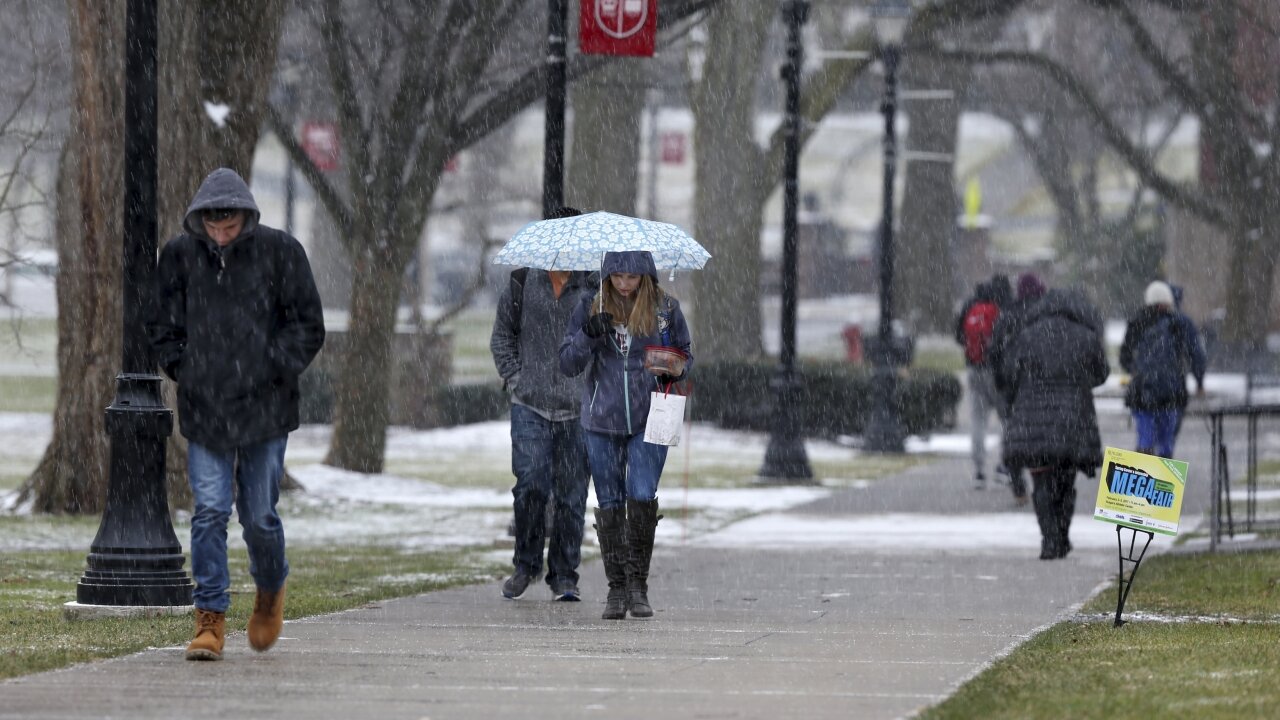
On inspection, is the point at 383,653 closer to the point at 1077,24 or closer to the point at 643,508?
the point at 643,508

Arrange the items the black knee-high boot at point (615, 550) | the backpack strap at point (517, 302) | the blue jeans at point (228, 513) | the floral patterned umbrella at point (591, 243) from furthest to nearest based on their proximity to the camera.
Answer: the backpack strap at point (517, 302) < the floral patterned umbrella at point (591, 243) < the black knee-high boot at point (615, 550) < the blue jeans at point (228, 513)

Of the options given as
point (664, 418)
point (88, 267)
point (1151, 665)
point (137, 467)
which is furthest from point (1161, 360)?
point (137, 467)

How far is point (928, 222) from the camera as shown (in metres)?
48.7

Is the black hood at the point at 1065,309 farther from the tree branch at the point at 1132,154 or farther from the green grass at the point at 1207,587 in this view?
the tree branch at the point at 1132,154

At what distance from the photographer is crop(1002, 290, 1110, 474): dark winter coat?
14.2 meters

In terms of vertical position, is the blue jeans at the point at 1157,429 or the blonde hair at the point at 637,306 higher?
the blonde hair at the point at 637,306

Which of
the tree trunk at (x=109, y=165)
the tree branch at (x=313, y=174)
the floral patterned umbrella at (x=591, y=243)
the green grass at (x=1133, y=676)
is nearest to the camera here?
the green grass at (x=1133, y=676)

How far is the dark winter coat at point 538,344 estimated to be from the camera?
1133 centimetres

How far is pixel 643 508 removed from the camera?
1067cm

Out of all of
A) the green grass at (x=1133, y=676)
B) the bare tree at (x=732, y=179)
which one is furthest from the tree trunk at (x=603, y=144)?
the green grass at (x=1133, y=676)

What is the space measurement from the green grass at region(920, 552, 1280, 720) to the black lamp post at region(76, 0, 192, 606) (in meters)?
3.91

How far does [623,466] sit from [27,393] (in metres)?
28.9

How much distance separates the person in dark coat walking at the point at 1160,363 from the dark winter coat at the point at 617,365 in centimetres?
727

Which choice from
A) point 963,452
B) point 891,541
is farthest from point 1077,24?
point 891,541
